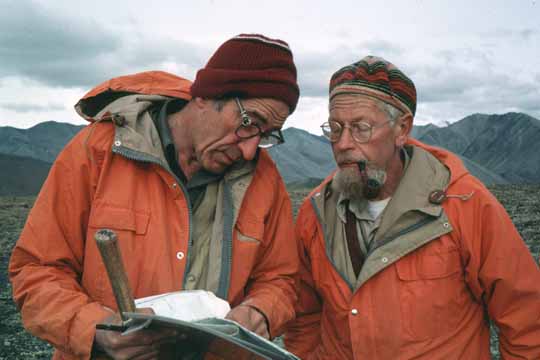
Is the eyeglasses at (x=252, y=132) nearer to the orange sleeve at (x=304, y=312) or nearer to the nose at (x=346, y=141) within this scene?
the nose at (x=346, y=141)

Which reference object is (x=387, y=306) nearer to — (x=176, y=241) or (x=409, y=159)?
(x=409, y=159)

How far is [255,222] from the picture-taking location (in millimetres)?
3090

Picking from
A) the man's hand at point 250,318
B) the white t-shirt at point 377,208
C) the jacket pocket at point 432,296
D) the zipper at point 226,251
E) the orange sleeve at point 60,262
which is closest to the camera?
the orange sleeve at point 60,262

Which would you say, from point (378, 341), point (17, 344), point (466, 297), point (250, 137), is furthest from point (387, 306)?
point (17, 344)

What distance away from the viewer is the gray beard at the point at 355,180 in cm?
355

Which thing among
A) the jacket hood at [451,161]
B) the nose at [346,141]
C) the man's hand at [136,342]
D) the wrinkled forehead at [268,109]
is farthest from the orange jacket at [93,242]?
the jacket hood at [451,161]

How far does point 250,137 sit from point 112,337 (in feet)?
4.87

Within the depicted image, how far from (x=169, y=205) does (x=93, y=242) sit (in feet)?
1.55

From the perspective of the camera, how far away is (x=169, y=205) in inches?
113

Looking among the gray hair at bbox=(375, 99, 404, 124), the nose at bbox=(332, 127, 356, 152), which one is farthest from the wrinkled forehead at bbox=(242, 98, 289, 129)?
the gray hair at bbox=(375, 99, 404, 124)

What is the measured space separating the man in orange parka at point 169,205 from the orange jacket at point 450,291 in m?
0.57

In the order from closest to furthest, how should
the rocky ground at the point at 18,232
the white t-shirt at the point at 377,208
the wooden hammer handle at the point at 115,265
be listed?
the wooden hammer handle at the point at 115,265 < the white t-shirt at the point at 377,208 < the rocky ground at the point at 18,232

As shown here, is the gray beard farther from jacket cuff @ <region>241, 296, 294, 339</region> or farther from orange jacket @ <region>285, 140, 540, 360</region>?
jacket cuff @ <region>241, 296, 294, 339</region>

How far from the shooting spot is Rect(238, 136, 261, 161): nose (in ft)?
10.3
